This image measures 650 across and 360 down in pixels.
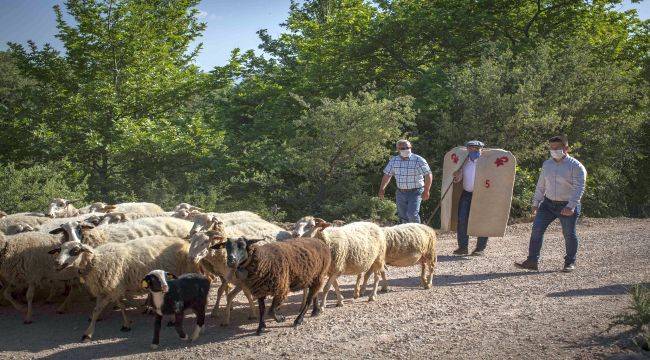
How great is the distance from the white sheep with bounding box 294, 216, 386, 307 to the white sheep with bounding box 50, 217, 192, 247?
226 cm

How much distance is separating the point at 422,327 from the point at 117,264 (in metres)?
4.19

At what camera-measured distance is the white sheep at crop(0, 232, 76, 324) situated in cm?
870

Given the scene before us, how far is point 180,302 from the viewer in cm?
730

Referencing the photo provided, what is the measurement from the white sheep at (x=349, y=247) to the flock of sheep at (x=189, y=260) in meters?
0.02

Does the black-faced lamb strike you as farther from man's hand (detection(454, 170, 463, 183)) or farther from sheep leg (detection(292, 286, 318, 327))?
man's hand (detection(454, 170, 463, 183))

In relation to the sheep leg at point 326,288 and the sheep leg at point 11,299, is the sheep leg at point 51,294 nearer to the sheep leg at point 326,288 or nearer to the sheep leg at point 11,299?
the sheep leg at point 11,299

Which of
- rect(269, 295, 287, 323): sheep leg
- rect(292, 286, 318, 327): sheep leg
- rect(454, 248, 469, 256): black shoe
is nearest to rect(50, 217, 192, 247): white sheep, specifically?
rect(269, 295, 287, 323): sheep leg

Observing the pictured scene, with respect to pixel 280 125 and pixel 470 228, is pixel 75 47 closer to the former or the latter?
pixel 280 125

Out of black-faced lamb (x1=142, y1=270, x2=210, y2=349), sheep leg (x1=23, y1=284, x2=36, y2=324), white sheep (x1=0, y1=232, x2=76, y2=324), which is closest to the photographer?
black-faced lamb (x1=142, y1=270, x2=210, y2=349)

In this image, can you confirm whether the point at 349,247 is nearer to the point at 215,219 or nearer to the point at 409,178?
the point at 215,219

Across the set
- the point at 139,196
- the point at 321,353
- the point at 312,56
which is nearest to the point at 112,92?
the point at 139,196

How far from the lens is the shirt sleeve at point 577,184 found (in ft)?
35.9

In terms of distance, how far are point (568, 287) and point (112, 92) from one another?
16.0 meters

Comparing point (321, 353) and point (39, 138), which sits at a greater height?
point (39, 138)
